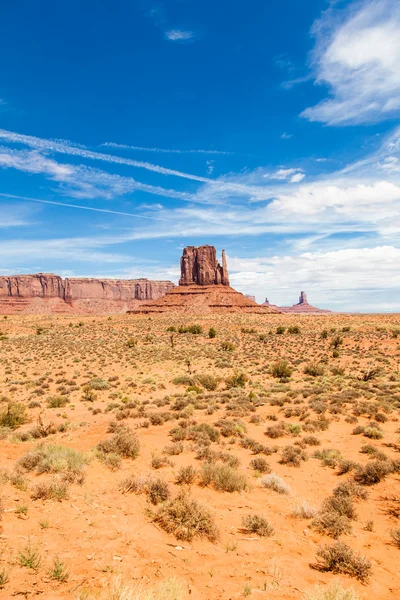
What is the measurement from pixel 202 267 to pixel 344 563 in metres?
133

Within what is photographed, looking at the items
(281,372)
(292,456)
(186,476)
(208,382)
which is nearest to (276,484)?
(292,456)

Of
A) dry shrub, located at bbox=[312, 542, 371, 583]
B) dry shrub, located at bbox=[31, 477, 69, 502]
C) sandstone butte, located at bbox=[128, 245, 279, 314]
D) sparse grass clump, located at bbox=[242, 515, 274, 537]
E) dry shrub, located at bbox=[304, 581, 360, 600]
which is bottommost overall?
sparse grass clump, located at bbox=[242, 515, 274, 537]

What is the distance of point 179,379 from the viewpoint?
22703 millimetres

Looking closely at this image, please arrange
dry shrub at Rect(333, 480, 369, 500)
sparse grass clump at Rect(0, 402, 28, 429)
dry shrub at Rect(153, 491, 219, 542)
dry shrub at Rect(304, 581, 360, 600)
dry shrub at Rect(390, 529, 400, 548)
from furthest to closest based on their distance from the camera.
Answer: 1. sparse grass clump at Rect(0, 402, 28, 429)
2. dry shrub at Rect(333, 480, 369, 500)
3. dry shrub at Rect(390, 529, 400, 548)
4. dry shrub at Rect(153, 491, 219, 542)
5. dry shrub at Rect(304, 581, 360, 600)

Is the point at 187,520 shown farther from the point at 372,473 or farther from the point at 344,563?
the point at 372,473

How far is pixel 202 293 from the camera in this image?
119m

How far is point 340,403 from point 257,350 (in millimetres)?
21029

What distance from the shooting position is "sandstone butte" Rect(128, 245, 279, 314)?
105250 millimetres

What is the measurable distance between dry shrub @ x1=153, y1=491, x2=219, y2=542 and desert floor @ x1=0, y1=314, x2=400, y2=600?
0.09 feet

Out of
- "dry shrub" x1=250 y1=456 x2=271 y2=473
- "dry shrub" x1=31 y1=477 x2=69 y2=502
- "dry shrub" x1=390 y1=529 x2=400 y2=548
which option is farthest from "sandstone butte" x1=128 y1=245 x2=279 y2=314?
"dry shrub" x1=390 y1=529 x2=400 y2=548

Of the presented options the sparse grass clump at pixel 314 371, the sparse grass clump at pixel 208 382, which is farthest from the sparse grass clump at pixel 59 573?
the sparse grass clump at pixel 314 371

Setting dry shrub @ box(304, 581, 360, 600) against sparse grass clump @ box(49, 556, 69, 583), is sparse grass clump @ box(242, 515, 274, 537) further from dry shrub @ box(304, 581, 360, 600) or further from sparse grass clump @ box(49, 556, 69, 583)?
sparse grass clump @ box(49, 556, 69, 583)

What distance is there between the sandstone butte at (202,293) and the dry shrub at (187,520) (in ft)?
308

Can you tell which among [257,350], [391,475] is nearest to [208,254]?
[257,350]
